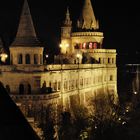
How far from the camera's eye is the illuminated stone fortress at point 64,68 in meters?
46.6

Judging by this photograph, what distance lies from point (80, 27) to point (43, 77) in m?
26.8

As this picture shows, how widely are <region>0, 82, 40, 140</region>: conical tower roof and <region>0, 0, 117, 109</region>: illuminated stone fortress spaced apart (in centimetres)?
3819

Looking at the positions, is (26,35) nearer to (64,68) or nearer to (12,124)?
(64,68)

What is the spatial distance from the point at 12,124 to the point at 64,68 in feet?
161

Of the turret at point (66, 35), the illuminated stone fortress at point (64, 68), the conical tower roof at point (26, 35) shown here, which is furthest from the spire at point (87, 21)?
the conical tower roof at point (26, 35)

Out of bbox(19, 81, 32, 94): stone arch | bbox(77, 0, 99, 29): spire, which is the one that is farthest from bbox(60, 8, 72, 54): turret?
bbox(19, 81, 32, 94): stone arch

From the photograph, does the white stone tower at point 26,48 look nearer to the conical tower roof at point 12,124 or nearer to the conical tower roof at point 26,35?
the conical tower roof at point 26,35

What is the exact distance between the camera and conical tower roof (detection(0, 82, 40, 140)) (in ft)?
19.1

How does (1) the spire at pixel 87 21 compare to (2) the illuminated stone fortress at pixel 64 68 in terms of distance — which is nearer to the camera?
(2) the illuminated stone fortress at pixel 64 68

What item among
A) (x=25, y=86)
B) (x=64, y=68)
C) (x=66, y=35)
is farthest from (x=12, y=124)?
(x=66, y=35)

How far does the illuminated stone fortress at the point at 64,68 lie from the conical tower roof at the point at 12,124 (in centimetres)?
3819

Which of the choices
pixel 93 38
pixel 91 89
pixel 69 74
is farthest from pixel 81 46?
pixel 69 74

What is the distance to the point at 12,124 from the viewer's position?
5855 millimetres

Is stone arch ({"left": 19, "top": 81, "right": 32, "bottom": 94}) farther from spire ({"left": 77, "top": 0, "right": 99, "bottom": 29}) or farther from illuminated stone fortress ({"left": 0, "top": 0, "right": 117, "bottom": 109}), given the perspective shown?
spire ({"left": 77, "top": 0, "right": 99, "bottom": 29})
